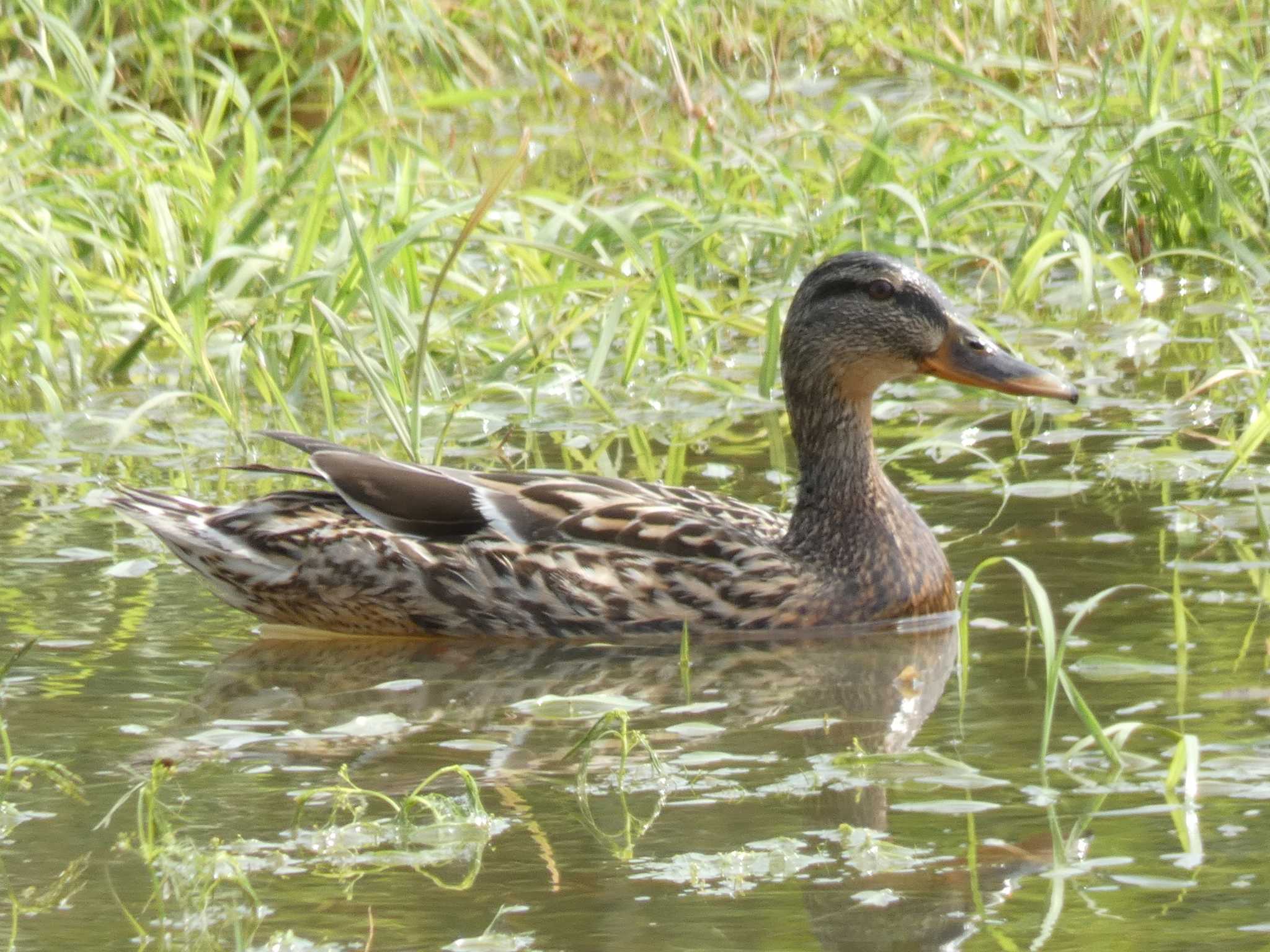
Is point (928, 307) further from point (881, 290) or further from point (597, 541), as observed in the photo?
point (597, 541)

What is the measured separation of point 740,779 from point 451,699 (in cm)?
111

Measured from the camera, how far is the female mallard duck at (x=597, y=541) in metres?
6.36

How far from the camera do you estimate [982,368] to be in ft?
21.9

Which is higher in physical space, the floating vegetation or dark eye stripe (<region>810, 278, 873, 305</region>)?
dark eye stripe (<region>810, 278, 873, 305</region>)

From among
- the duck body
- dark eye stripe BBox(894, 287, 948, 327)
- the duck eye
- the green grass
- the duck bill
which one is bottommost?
the duck body

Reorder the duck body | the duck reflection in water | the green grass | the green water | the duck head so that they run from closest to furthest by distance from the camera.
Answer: the green water
the duck reflection in water
the duck body
the duck head
the green grass

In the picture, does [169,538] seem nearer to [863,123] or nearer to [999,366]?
[999,366]

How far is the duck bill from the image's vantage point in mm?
6566

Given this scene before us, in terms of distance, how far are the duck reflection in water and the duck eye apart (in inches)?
37.3

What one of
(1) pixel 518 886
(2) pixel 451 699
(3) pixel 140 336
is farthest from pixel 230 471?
(1) pixel 518 886

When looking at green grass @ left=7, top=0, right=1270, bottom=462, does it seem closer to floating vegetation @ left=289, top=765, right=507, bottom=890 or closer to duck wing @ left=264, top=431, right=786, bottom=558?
duck wing @ left=264, top=431, right=786, bottom=558

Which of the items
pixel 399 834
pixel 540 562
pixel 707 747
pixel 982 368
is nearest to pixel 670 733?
pixel 707 747

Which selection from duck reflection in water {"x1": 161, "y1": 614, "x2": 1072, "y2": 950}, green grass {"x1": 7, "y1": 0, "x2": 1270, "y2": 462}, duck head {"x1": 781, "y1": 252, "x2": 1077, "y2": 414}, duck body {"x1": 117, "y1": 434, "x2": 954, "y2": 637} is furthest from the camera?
green grass {"x1": 7, "y1": 0, "x2": 1270, "y2": 462}

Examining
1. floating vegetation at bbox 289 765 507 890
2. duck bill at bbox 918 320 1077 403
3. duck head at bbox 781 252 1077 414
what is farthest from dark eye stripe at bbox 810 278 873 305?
floating vegetation at bbox 289 765 507 890
